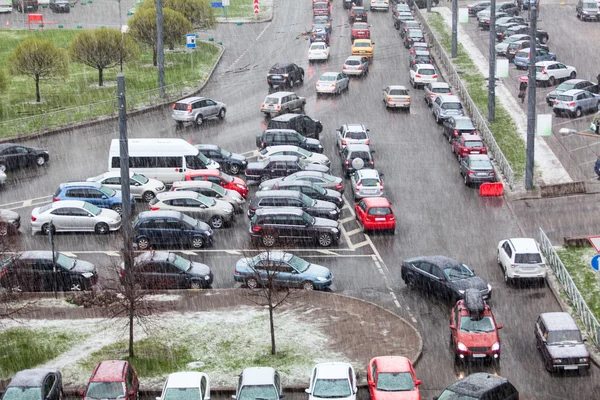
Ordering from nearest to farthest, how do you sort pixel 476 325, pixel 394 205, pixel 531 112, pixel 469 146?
pixel 476 325
pixel 394 205
pixel 531 112
pixel 469 146

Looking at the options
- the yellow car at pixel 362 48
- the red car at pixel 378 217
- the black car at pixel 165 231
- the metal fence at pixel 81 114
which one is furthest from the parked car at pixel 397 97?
the black car at pixel 165 231

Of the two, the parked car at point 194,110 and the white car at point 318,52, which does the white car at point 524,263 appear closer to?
the parked car at point 194,110

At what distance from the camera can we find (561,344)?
2969 cm

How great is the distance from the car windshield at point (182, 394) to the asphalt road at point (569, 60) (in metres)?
27.2

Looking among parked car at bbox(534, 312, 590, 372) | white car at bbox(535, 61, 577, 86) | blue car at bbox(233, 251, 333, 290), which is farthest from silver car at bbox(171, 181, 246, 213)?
white car at bbox(535, 61, 577, 86)

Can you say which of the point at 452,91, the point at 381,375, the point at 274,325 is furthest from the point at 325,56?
the point at 381,375

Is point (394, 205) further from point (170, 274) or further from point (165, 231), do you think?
point (170, 274)

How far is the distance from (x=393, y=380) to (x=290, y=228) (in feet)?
45.1

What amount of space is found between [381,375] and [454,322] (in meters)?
4.98

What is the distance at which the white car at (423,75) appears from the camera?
6384 centimetres

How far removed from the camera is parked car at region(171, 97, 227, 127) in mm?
55500

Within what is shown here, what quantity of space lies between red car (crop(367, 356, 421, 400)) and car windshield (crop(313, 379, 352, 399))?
78cm

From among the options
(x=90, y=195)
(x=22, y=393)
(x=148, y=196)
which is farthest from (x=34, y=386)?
(x=148, y=196)

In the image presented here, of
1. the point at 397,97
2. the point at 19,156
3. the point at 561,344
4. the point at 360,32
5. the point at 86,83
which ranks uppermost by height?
the point at 360,32
